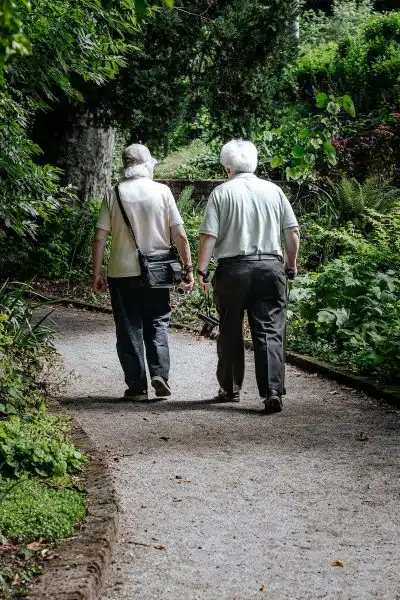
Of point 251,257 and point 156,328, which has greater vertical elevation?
point 251,257

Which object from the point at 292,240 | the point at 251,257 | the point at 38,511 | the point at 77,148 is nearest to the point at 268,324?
the point at 251,257

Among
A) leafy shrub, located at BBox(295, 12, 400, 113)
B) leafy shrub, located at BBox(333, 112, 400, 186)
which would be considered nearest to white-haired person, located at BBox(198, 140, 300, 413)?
leafy shrub, located at BBox(333, 112, 400, 186)

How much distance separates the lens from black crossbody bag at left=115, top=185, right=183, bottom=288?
798cm

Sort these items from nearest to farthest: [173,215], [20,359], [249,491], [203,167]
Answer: [249,491] < [20,359] < [173,215] < [203,167]

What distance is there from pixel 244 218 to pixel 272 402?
1316 millimetres

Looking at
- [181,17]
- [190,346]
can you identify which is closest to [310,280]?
[190,346]

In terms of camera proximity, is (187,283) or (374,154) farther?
(374,154)

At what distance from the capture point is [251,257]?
769 centimetres

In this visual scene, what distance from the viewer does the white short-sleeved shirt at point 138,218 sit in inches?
317

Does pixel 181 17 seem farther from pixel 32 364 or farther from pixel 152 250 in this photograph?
pixel 32 364

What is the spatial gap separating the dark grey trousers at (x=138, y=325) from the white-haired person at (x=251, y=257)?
49 cm

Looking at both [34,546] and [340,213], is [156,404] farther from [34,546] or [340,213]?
[340,213]

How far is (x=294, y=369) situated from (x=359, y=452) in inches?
130

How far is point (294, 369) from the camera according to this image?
32.7ft
